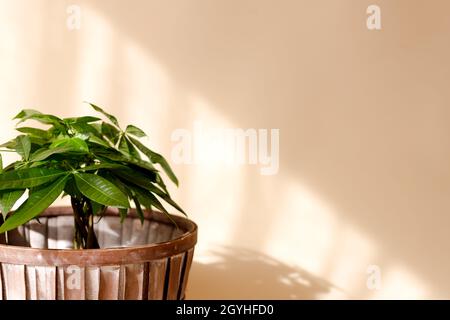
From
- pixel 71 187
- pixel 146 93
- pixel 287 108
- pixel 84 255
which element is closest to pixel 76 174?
pixel 71 187

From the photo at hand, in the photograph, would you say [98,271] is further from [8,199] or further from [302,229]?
[302,229]

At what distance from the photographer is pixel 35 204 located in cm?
88

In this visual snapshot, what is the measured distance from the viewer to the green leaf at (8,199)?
88 cm

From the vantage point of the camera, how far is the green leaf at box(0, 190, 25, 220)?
884 mm

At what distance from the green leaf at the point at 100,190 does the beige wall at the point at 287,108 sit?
517 mm

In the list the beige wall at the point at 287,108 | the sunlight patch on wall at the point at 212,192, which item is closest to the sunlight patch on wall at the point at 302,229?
the beige wall at the point at 287,108

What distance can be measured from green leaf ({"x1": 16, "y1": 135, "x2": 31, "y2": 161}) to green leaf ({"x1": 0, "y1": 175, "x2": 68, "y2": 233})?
0.08m

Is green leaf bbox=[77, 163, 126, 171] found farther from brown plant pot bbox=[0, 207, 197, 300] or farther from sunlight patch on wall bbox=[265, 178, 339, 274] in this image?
sunlight patch on wall bbox=[265, 178, 339, 274]

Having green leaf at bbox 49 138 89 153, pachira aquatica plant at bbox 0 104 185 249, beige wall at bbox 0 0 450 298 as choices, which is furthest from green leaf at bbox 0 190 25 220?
beige wall at bbox 0 0 450 298

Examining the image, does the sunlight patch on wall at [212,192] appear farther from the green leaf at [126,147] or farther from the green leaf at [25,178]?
the green leaf at [25,178]

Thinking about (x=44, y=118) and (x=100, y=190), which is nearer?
(x=100, y=190)

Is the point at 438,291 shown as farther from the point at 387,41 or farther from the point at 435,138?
the point at 387,41

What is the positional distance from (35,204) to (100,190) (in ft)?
0.33
